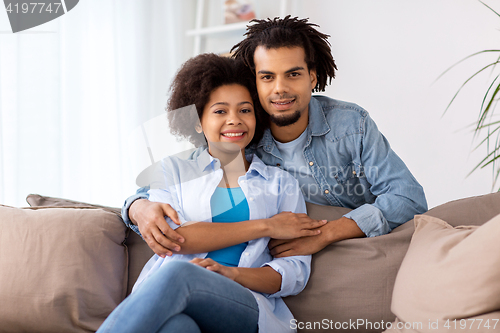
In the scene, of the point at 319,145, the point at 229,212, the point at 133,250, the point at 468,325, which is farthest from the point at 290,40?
the point at 468,325

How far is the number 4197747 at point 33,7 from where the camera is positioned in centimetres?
174

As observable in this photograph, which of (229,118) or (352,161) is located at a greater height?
(229,118)

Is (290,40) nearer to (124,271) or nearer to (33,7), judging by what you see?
(124,271)

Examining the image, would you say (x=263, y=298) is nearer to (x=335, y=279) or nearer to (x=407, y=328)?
(x=335, y=279)

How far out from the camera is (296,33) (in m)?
1.39

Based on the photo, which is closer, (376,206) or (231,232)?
(231,232)

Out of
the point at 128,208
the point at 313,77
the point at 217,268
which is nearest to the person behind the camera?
the point at 217,268

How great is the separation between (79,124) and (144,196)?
0.89 meters

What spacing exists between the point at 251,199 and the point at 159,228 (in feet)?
0.92

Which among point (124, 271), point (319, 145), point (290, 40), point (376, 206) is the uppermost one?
point (290, 40)

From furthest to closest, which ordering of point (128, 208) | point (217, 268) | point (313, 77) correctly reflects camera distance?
point (313, 77) → point (128, 208) → point (217, 268)

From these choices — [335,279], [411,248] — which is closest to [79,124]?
[335,279]

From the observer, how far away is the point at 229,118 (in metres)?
1.27

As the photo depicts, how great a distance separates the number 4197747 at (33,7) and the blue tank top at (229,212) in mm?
1245
